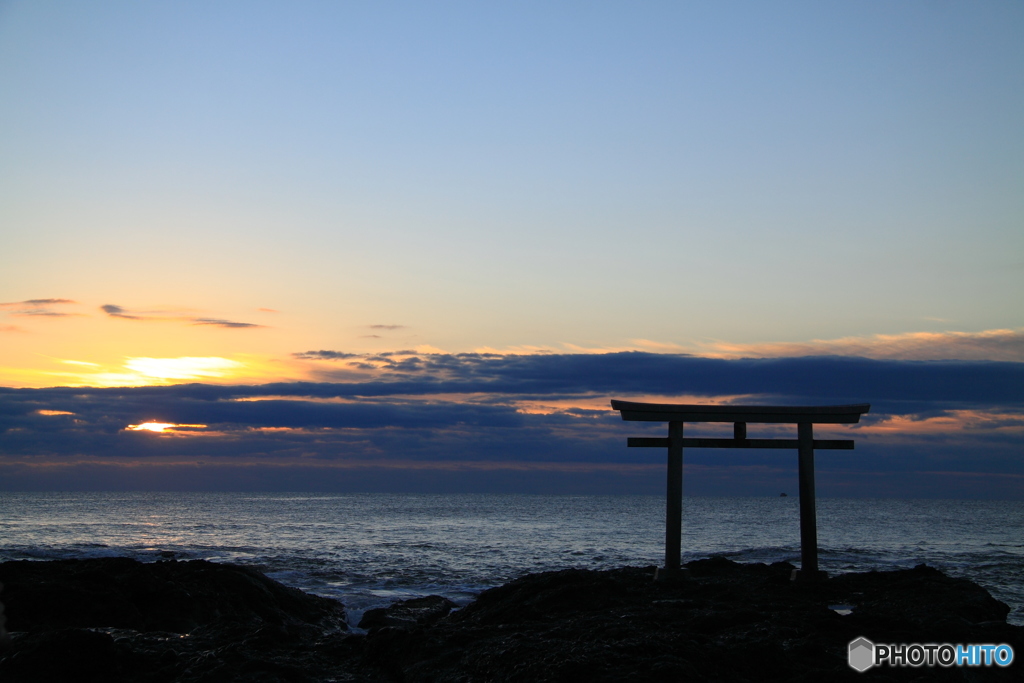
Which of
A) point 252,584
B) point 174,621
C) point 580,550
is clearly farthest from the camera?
point 580,550

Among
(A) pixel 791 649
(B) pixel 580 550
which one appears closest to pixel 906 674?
(A) pixel 791 649

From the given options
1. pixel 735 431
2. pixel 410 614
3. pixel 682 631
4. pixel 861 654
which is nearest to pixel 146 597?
pixel 410 614

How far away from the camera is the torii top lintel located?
53.5 feet

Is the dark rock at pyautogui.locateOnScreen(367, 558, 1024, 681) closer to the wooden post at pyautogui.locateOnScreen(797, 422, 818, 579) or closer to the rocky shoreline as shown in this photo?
the rocky shoreline

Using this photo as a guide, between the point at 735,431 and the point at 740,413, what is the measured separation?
0.53 m

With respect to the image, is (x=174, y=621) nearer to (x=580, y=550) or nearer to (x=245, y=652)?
(x=245, y=652)

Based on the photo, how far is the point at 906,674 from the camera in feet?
27.3

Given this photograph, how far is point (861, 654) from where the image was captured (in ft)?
30.4

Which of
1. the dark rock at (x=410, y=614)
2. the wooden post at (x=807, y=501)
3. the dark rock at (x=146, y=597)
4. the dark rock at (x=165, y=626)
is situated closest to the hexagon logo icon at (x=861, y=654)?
the dark rock at (x=165, y=626)

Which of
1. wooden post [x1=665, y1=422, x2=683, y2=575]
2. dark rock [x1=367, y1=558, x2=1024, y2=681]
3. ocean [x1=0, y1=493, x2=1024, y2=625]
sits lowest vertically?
ocean [x1=0, y1=493, x2=1024, y2=625]

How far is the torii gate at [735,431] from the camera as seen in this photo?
53.5ft

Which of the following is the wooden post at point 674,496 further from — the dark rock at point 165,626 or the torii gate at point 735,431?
the dark rock at point 165,626

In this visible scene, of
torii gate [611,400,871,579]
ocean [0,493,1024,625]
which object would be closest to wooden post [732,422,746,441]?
torii gate [611,400,871,579]

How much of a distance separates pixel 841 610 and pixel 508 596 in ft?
21.2
